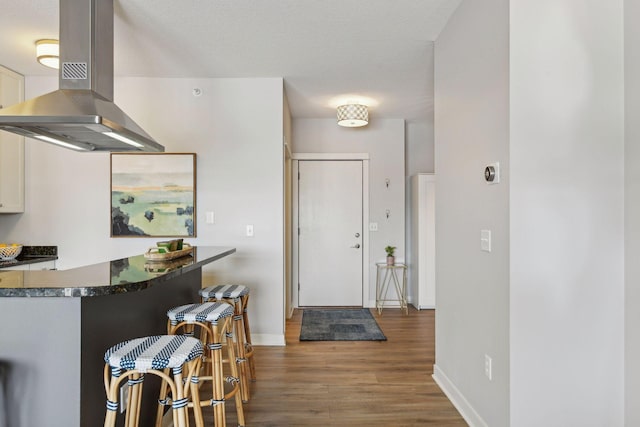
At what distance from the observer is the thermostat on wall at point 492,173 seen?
73.4 inches

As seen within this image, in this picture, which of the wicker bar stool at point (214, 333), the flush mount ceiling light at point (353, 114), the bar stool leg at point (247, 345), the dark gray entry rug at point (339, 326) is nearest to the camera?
the wicker bar stool at point (214, 333)

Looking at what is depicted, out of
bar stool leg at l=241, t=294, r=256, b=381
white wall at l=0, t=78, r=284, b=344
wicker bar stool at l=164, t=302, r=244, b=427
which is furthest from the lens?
white wall at l=0, t=78, r=284, b=344

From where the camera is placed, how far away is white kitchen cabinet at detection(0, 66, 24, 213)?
131 inches

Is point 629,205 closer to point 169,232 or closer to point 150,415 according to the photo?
point 150,415

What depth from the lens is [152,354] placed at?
1.39 metres

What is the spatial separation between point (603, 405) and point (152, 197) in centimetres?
353

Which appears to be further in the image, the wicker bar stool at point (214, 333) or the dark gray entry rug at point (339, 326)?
the dark gray entry rug at point (339, 326)

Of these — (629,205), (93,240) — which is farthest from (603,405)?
(93,240)

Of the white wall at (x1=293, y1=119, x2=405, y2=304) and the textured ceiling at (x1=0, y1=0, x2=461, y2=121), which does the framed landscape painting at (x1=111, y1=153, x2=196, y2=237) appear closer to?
the textured ceiling at (x1=0, y1=0, x2=461, y2=121)

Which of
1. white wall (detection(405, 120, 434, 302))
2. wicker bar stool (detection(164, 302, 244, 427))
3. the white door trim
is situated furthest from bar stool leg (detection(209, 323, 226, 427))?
white wall (detection(405, 120, 434, 302))

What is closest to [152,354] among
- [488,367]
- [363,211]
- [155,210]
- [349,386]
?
[488,367]

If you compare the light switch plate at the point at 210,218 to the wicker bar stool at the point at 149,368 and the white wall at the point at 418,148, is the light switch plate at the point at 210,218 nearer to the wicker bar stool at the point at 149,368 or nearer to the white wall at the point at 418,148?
the wicker bar stool at the point at 149,368

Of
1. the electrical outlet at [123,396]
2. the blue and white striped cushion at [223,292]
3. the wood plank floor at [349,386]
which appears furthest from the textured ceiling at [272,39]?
the wood plank floor at [349,386]

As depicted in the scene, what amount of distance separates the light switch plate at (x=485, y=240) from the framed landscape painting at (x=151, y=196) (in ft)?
8.38
